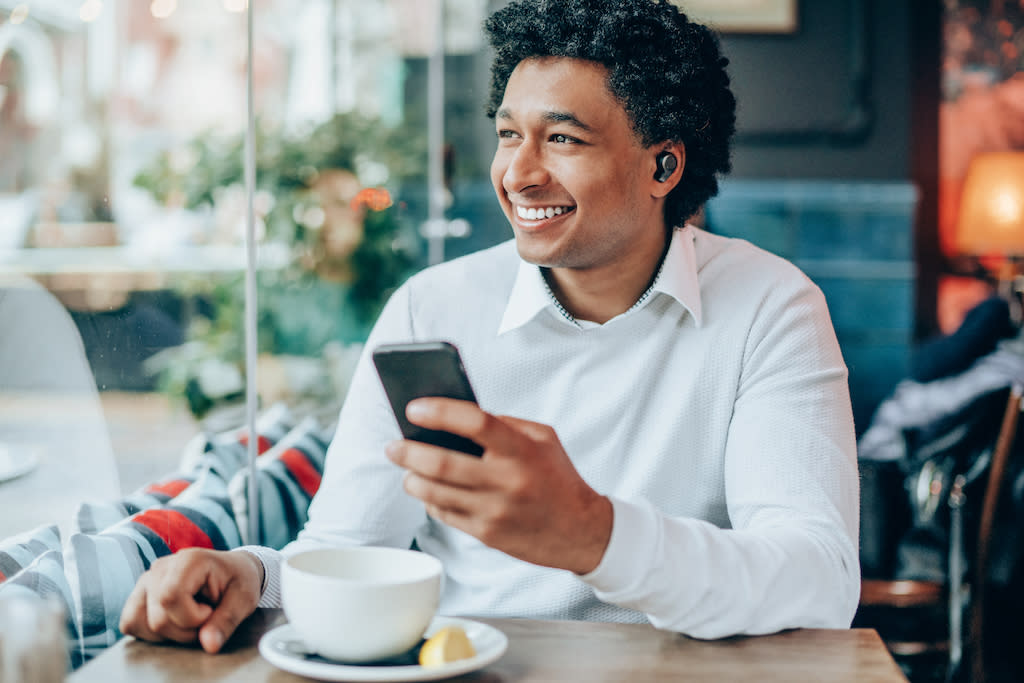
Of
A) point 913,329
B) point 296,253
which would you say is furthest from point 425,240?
point 913,329

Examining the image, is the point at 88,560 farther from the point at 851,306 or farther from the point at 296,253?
the point at 851,306

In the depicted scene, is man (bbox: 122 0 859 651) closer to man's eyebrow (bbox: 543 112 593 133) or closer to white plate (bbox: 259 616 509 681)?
man's eyebrow (bbox: 543 112 593 133)

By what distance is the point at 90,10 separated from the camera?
1566mm

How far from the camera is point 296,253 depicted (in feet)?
9.29

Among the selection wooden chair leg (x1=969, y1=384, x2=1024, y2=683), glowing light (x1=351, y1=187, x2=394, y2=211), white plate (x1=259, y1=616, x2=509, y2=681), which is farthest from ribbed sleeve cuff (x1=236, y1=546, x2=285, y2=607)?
glowing light (x1=351, y1=187, x2=394, y2=211)

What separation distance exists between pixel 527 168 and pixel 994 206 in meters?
3.76

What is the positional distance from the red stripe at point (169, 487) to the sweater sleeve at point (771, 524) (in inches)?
33.9

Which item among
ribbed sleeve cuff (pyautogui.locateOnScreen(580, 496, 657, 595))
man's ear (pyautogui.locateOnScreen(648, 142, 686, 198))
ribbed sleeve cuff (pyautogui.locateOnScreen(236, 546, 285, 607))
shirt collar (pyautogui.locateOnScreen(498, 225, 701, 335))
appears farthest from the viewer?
man's ear (pyautogui.locateOnScreen(648, 142, 686, 198))

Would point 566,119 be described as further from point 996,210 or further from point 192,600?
point 996,210

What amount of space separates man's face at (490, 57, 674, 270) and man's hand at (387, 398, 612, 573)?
0.55 m

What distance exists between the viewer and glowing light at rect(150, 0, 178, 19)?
1877mm

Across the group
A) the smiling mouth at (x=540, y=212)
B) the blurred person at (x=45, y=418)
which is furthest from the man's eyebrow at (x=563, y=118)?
the blurred person at (x=45, y=418)

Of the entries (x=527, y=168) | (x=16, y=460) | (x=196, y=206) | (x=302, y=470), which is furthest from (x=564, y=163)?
(x=196, y=206)

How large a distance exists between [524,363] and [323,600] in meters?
0.59
